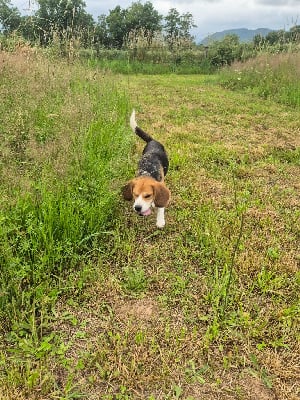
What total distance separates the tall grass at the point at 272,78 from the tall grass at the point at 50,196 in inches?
242

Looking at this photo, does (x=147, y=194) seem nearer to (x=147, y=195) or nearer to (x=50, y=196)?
(x=147, y=195)

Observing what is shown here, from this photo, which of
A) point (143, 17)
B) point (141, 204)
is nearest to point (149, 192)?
point (141, 204)

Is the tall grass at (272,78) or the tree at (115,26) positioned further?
the tree at (115,26)

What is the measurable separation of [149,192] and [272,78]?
28.3 feet

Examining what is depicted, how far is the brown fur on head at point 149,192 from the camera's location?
3102mm

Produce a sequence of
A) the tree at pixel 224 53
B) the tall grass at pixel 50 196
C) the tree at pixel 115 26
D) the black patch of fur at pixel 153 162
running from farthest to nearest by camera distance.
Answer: the tree at pixel 115 26 → the tree at pixel 224 53 → the black patch of fur at pixel 153 162 → the tall grass at pixel 50 196

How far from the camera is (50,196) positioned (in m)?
2.74

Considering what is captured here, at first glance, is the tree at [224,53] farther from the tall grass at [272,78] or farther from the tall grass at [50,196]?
the tall grass at [50,196]

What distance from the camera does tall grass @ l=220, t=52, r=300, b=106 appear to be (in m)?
9.05

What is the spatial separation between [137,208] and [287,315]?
4.90 ft

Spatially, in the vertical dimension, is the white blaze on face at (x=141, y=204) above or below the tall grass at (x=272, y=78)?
below

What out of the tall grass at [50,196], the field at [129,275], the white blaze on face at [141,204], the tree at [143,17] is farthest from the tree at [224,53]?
the tree at [143,17]

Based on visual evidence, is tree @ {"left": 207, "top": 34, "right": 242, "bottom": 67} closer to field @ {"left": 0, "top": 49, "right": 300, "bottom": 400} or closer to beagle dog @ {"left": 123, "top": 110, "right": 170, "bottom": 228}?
field @ {"left": 0, "top": 49, "right": 300, "bottom": 400}

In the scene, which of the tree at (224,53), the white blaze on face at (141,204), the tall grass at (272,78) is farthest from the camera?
the tree at (224,53)
